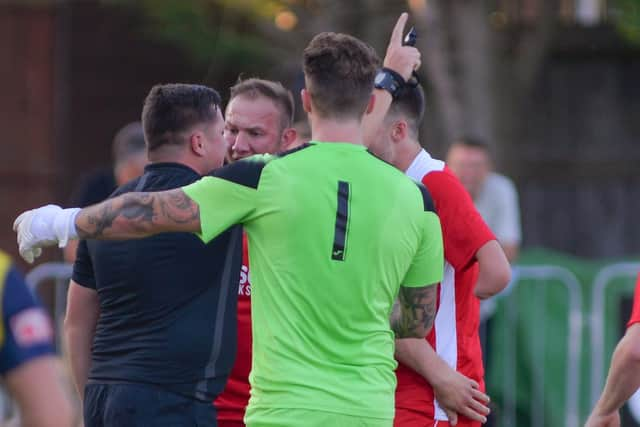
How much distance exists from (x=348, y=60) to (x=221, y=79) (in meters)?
9.50

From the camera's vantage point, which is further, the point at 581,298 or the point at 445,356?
the point at 581,298

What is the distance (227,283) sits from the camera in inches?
193

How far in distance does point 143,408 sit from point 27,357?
148 cm

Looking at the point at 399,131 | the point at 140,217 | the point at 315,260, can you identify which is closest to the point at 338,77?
the point at 315,260

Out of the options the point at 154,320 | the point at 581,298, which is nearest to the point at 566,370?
the point at 581,298

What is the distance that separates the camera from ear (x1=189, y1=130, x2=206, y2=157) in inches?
197

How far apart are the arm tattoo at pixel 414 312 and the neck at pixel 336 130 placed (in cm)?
60

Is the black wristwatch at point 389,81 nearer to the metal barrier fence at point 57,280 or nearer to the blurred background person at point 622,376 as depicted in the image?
the blurred background person at point 622,376

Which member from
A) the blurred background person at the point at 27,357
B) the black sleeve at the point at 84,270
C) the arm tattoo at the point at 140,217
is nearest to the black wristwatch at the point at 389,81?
the arm tattoo at the point at 140,217

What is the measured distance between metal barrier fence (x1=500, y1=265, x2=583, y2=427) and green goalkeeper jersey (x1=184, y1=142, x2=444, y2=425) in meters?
6.02

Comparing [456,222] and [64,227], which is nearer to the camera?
[64,227]

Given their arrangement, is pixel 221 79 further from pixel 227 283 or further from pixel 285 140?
pixel 227 283

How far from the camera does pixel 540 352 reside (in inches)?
408

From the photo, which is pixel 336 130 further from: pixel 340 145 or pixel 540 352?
pixel 540 352
